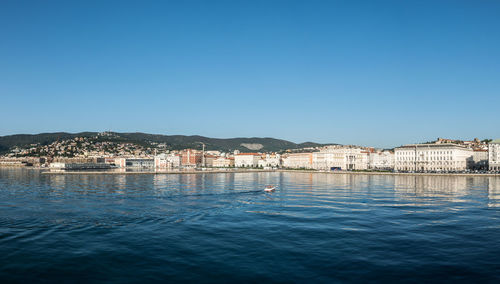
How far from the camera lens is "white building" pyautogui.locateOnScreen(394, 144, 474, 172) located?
10775cm

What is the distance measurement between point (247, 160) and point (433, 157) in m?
95.9

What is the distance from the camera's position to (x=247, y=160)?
190 m

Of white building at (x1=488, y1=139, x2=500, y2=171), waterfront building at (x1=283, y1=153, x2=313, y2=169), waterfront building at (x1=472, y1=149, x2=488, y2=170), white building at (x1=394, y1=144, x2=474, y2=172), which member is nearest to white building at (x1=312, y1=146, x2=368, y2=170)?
waterfront building at (x1=283, y1=153, x2=313, y2=169)

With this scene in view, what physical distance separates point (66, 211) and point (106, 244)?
432 inches

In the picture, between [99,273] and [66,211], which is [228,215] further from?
[99,273]

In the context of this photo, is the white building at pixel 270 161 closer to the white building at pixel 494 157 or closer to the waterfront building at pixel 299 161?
the waterfront building at pixel 299 161

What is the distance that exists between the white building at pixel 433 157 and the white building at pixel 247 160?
8069 centimetres

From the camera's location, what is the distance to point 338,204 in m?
32.2

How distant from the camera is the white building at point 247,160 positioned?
18727cm

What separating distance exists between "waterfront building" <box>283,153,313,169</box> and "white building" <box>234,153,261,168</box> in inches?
626

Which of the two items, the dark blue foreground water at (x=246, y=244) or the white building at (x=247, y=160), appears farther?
the white building at (x=247, y=160)

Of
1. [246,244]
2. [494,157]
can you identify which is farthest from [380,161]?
[246,244]

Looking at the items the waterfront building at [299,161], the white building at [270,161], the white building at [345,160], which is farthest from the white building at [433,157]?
the white building at [270,161]

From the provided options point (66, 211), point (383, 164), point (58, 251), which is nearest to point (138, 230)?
point (58, 251)
